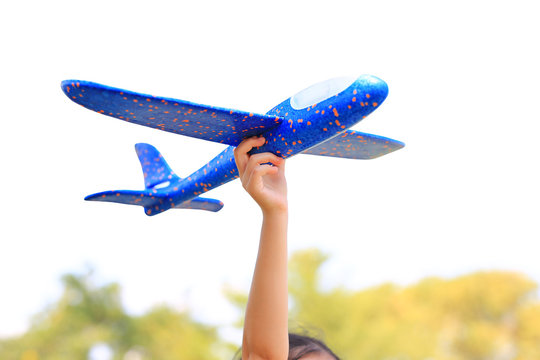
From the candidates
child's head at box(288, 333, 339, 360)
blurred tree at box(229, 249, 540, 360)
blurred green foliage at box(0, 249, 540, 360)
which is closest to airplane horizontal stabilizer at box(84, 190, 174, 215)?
child's head at box(288, 333, 339, 360)

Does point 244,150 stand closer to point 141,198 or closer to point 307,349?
point 141,198

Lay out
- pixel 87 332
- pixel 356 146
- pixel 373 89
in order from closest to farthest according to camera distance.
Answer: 1. pixel 373 89
2. pixel 356 146
3. pixel 87 332

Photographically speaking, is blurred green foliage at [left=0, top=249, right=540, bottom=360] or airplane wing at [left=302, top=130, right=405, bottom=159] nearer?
airplane wing at [left=302, top=130, right=405, bottom=159]

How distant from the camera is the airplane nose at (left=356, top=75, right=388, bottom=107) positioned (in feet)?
2.19

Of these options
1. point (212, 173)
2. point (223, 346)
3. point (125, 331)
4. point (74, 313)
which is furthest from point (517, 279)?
point (212, 173)

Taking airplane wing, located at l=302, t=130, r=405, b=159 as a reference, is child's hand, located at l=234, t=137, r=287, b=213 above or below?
below

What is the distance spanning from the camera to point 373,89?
26.3 inches

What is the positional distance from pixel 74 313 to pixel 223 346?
7.07 feet

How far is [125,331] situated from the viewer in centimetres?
713

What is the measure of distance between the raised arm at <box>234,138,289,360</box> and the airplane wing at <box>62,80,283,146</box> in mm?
52

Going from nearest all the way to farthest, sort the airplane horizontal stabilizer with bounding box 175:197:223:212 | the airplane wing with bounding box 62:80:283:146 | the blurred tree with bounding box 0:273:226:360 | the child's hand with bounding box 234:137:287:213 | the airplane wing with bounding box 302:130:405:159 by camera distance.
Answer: the airplane wing with bounding box 62:80:283:146 → the child's hand with bounding box 234:137:287:213 → the airplane wing with bounding box 302:130:405:159 → the airplane horizontal stabilizer with bounding box 175:197:223:212 → the blurred tree with bounding box 0:273:226:360

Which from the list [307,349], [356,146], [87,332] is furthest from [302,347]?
[87,332]

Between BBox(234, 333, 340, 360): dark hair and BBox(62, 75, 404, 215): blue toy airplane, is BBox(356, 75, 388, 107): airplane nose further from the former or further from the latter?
BBox(234, 333, 340, 360): dark hair

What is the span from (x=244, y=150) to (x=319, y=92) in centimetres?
14
